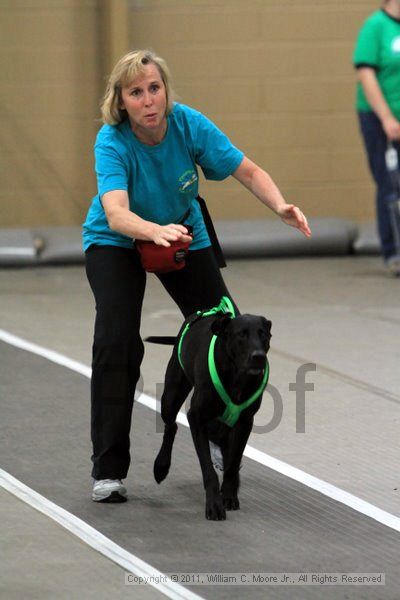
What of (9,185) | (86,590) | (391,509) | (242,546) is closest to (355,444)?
(391,509)

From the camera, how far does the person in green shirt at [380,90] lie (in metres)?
10.1

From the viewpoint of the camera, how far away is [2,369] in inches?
291

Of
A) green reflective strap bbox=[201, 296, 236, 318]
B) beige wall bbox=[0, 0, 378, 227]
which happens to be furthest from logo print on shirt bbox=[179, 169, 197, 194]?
beige wall bbox=[0, 0, 378, 227]

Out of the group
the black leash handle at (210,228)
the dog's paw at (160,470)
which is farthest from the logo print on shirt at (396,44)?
the dog's paw at (160,470)

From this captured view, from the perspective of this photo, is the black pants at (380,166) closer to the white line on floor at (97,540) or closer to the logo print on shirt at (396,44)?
the logo print on shirt at (396,44)

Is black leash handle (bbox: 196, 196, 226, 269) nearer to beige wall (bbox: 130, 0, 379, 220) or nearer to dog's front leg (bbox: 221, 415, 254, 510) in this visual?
dog's front leg (bbox: 221, 415, 254, 510)

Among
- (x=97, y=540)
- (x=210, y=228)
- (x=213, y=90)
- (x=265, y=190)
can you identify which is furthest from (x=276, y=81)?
(x=97, y=540)

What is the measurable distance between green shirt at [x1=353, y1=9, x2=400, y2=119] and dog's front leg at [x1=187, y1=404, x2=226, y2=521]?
19.3ft

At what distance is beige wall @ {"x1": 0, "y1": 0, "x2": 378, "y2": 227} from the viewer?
467 inches

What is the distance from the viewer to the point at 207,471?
4.86m

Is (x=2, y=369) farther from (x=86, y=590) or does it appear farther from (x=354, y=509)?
(x=86, y=590)

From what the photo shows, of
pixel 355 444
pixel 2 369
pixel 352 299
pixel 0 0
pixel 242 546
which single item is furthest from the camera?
pixel 0 0

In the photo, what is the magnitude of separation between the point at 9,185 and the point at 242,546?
25.8ft

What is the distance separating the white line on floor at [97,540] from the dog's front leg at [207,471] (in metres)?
0.45
